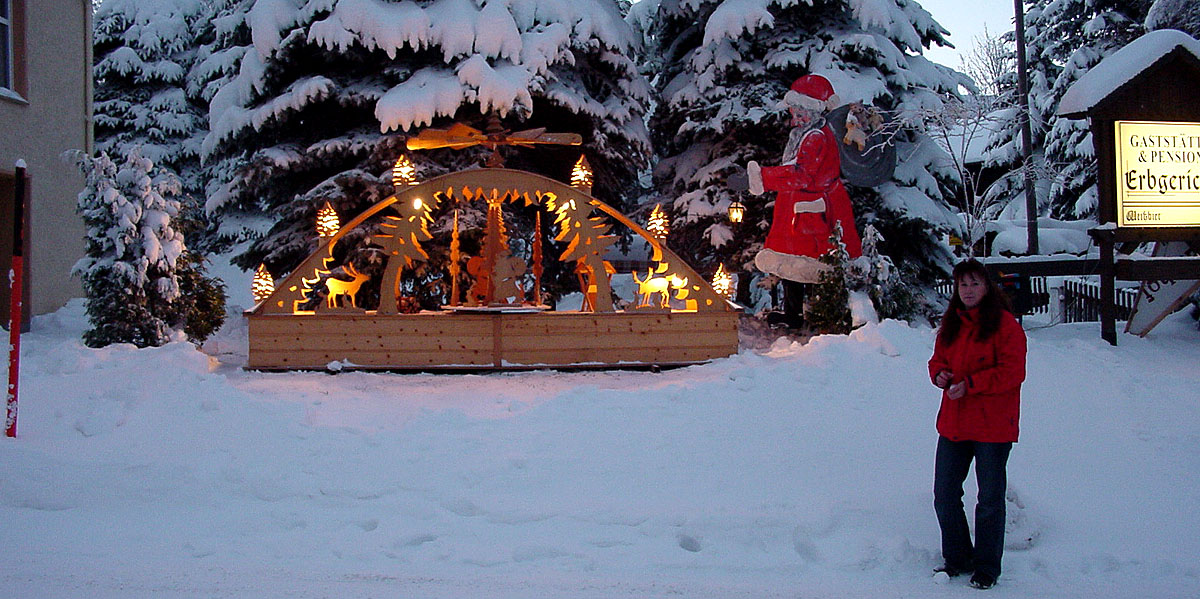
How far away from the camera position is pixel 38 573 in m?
3.97

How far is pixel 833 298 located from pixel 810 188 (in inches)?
60.9

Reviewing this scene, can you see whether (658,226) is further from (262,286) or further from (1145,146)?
(1145,146)

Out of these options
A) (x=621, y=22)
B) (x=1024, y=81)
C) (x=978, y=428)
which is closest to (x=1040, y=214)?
(x=1024, y=81)

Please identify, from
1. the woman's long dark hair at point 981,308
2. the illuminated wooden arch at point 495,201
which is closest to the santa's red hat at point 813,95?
the illuminated wooden arch at point 495,201

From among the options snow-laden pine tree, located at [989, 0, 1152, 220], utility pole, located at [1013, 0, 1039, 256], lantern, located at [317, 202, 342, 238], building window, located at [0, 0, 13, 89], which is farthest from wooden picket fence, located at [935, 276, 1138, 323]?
building window, located at [0, 0, 13, 89]

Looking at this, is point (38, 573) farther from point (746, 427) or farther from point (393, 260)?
point (393, 260)

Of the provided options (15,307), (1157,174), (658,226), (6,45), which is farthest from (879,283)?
(6,45)

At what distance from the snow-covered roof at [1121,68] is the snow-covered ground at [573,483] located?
3.04m

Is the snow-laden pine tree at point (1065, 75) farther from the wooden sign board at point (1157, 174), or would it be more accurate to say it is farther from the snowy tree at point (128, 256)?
the snowy tree at point (128, 256)

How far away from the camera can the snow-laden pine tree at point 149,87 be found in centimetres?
2367

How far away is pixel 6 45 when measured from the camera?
1252cm

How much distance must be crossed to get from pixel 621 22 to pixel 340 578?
11781 mm

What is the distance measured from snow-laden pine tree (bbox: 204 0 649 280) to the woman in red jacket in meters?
8.63

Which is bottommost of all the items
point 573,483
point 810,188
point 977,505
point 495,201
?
point 573,483
